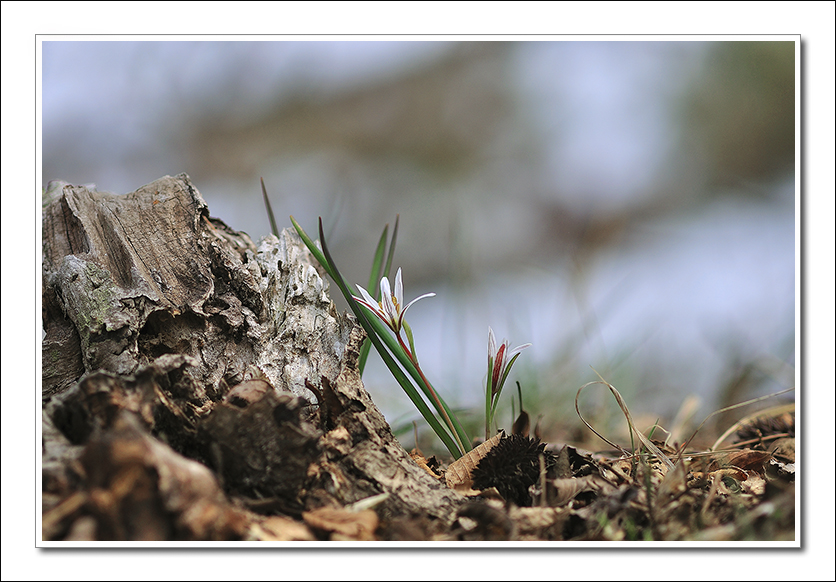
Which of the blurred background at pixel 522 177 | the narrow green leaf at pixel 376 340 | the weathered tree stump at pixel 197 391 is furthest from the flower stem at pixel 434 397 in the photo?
the blurred background at pixel 522 177

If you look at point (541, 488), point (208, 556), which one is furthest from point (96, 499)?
point (541, 488)

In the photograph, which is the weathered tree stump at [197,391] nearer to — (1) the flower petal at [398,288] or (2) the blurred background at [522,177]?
(1) the flower petal at [398,288]

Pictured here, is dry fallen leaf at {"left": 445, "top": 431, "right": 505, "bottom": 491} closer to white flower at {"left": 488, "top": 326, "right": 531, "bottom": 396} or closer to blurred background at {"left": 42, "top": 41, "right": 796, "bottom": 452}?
white flower at {"left": 488, "top": 326, "right": 531, "bottom": 396}

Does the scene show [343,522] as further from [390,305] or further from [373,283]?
[373,283]

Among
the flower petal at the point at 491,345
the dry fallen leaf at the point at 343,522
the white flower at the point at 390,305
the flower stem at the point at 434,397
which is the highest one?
the white flower at the point at 390,305

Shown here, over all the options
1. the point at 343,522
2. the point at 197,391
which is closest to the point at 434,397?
the point at 343,522

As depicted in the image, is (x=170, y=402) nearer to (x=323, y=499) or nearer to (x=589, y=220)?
(x=323, y=499)
